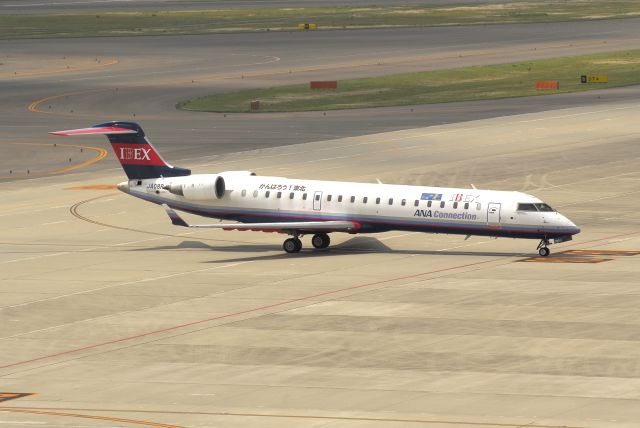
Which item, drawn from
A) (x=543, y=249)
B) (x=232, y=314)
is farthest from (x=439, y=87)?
(x=232, y=314)

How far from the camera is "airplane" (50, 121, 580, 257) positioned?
60.9m

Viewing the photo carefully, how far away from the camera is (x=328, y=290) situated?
183 feet

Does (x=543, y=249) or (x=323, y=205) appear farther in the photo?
(x=323, y=205)

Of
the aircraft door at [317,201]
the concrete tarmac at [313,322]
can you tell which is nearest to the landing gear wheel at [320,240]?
the concrete tarmac at [313,322]

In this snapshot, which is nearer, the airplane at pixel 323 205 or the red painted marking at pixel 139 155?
the airplane at pixel 323 205

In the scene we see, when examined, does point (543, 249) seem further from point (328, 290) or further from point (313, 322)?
point (313, 322)

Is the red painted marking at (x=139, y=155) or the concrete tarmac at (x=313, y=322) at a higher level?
the red painted marking at (x=139, y=155)

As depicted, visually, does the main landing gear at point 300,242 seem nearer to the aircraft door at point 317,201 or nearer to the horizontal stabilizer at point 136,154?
the aircraft door at point 317,201

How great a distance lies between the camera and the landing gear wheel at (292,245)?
65.5 m

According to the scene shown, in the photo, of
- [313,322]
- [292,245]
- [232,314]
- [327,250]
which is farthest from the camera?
[327,250]

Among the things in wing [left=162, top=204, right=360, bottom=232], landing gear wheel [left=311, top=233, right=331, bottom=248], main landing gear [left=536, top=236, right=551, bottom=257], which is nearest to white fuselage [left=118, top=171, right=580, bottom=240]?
wing [left=162, top=204, right=360, bottom=232]

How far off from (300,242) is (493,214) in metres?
9.37

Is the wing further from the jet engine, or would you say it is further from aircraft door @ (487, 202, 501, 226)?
aircraft door @ (487, 202, 501, 226)

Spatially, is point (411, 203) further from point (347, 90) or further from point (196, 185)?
point (347, 90)
